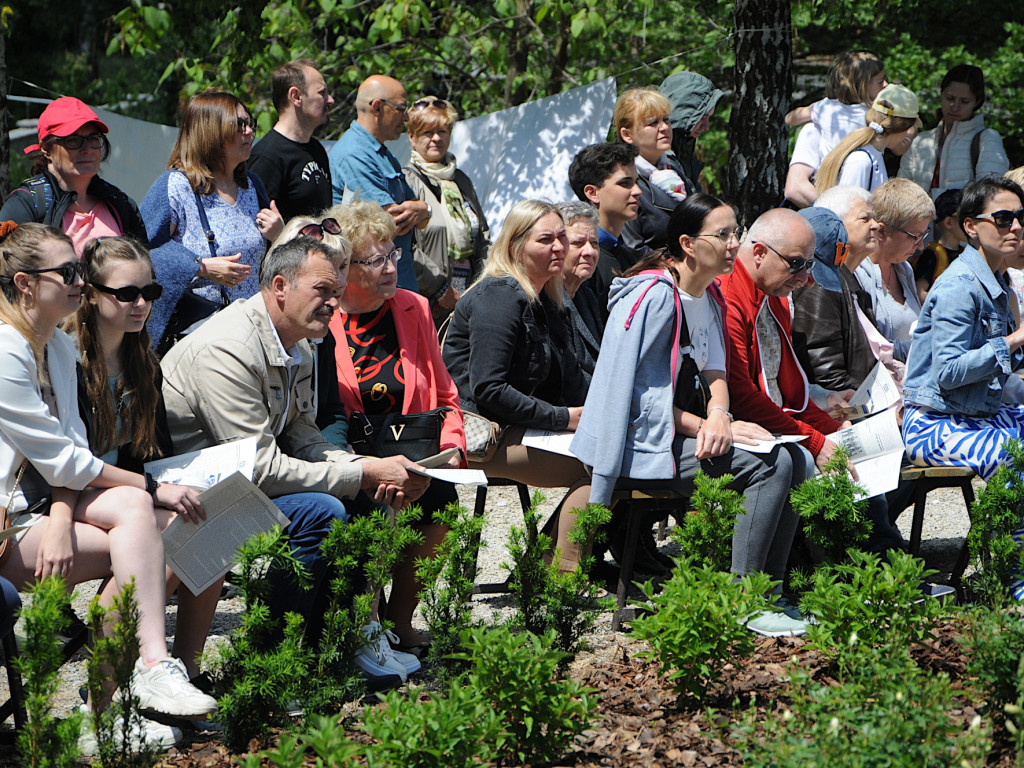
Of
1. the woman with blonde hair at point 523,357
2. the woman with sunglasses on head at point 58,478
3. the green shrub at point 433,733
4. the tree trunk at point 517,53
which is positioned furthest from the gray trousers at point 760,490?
the tree trunk at point 517,53

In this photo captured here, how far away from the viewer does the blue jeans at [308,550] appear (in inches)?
152

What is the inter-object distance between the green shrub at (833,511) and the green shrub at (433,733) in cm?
189

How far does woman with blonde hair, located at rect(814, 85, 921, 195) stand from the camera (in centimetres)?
730

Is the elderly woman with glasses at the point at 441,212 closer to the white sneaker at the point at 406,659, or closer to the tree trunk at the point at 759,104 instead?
the tree trunk at the point at 759,104

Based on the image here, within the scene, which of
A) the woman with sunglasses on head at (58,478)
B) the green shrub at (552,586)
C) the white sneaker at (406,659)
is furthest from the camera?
the white sneaker at (406,659)

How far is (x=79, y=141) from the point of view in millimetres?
4859

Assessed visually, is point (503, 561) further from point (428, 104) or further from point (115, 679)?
point (115, 679)

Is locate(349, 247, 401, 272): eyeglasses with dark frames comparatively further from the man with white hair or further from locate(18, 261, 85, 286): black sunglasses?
the man with white hair

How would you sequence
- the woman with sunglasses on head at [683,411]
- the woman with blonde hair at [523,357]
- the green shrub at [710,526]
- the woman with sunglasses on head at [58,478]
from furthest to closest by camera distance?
the woman with blonde hair at [523,357]
the woman with sunglasses on head at [683,411]
the green shrub at [710,526]
the woman with sunglasses on head at [58,478]

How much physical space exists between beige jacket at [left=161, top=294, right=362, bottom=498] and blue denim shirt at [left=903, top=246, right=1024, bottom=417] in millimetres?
2823

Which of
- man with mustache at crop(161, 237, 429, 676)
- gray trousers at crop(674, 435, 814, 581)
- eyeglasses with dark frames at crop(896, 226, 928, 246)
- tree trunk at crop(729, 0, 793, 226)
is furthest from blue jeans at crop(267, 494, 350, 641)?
tree trunk at crop(729, 0, 793, 226)

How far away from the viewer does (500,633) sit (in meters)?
3.34

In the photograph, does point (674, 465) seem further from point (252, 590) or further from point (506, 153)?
point (506, 153)

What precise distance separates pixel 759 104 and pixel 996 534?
14.9 feet
